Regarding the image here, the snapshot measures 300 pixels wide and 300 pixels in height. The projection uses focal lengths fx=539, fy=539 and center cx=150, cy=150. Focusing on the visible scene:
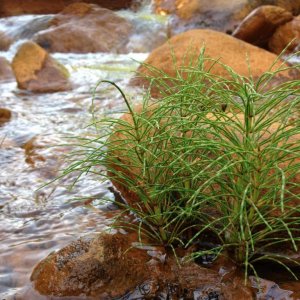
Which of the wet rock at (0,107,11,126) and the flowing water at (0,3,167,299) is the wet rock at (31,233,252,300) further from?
the wet rock at (0,107,11,126)

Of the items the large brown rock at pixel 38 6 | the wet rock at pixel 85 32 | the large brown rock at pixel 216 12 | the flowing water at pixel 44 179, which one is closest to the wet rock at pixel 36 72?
the flowing water at pixel 44 179

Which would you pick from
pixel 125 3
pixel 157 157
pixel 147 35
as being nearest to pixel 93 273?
pixel 157 157

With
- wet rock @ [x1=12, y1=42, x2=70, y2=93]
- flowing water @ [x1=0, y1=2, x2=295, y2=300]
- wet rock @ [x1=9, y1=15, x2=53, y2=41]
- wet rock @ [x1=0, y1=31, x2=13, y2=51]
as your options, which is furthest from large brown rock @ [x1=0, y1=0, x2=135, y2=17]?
wet rock @ [x1=12, y1=42, x2=70, y2=93]

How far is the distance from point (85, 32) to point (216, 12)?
341 cm

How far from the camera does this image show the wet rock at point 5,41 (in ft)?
41.9

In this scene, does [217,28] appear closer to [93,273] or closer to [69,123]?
[69,123]

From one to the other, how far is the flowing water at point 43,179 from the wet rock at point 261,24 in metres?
2.30

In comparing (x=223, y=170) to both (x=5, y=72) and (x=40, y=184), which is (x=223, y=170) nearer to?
(x=40, y=184)

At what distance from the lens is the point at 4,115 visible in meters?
6.65

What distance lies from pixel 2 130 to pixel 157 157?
12.4 feet

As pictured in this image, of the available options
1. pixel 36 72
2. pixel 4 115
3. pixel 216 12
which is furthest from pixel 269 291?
pixel 216 12

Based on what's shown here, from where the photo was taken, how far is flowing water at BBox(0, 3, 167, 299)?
10.8ft

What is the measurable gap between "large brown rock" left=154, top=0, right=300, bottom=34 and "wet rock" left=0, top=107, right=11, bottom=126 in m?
7.47

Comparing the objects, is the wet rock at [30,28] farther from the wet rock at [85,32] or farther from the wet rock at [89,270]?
the wet rock at [89,270]
